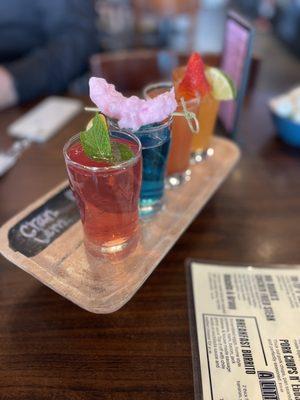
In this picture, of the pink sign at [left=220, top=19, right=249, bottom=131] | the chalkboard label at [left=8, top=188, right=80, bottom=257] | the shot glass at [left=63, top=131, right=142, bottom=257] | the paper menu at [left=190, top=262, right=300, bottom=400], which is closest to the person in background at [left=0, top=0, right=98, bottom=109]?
the pink sign at [left=220, top=19, right=249, bottom=131]

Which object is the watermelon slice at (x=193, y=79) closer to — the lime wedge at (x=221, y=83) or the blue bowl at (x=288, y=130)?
the lime wedge at (x=221, y=83)

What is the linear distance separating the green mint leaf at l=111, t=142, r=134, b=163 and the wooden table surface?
239 mm

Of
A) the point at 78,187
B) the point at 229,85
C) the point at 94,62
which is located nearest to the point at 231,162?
the point at 229,85

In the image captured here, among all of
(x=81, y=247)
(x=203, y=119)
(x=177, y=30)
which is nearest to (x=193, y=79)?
(x=203, y=119)

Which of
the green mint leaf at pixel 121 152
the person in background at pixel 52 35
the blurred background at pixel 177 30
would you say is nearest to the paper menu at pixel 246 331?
the green mint leaf at pixel 121 152

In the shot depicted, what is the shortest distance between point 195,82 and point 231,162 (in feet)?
0.86

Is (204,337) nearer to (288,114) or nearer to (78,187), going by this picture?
(78,187)

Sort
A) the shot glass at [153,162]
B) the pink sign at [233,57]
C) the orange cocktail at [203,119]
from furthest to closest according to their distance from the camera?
the pink sign at [233,57] < the orange cocktail at [203,119] < the shot glass at [153,162]

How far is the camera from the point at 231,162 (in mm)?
945

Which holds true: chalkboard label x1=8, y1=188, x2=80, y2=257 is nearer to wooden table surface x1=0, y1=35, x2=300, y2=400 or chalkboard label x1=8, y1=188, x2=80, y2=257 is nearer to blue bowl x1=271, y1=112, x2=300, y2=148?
wooden table surface x1=0, y1=35, x2=300, y2=400

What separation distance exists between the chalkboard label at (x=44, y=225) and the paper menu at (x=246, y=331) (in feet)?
0.88

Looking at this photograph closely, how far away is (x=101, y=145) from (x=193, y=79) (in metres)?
0.30

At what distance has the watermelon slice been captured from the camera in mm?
744

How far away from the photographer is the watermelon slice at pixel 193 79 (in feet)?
2.44
